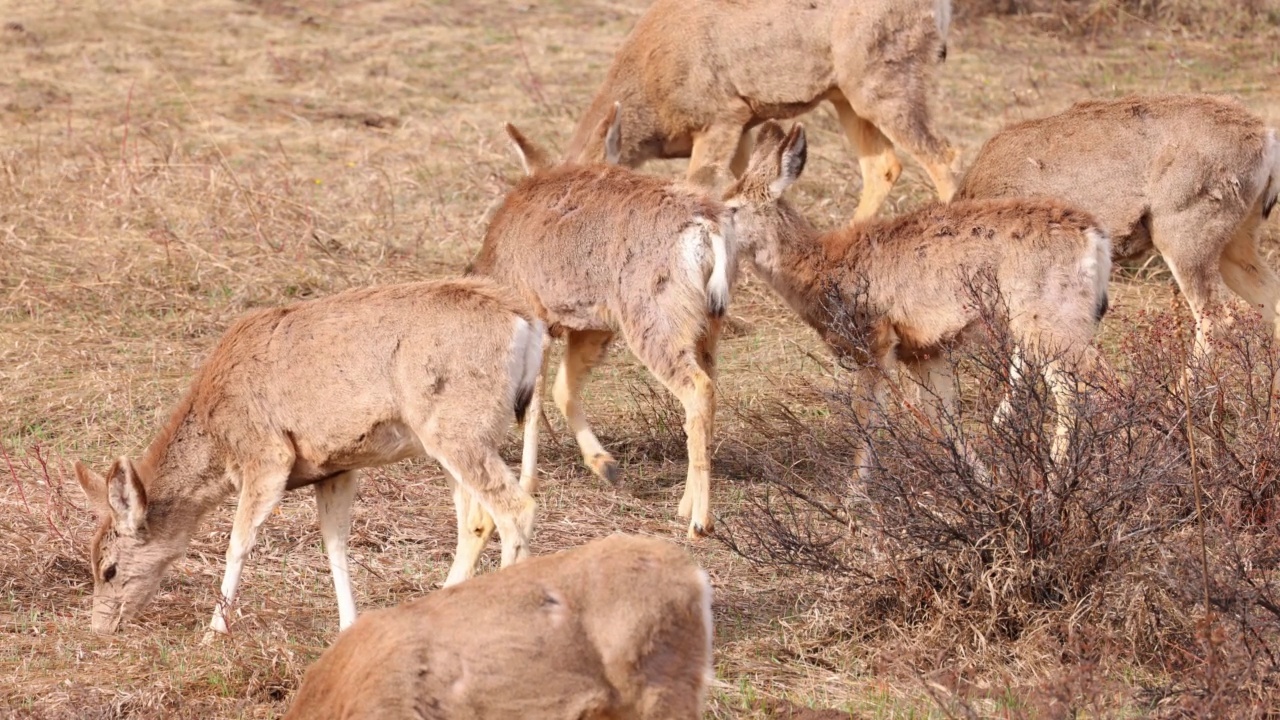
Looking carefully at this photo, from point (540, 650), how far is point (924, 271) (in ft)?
13.3

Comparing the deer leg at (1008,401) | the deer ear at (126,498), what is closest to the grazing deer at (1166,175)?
the deer leg at (1008,401)

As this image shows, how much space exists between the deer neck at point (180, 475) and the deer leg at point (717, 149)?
5369 millimetres

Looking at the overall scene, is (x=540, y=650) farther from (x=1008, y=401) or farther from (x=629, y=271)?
(x=629, y=271)

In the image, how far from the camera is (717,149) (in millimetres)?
12430

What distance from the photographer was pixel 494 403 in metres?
7.25

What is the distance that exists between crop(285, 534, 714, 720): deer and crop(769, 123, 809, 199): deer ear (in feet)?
13.4

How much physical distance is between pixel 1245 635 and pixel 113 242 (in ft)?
30.2

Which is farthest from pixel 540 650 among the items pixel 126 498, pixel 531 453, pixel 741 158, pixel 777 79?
pixel 741 158

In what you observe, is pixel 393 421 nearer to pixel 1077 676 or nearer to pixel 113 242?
pixel 1077 676

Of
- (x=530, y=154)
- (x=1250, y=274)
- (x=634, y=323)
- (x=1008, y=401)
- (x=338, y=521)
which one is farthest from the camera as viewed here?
(x=1250, y=274)

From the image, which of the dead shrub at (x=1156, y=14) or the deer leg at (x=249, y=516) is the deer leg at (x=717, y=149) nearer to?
the deer leg at (x=249, y=516)

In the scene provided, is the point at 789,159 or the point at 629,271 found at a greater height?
the point at 789,159

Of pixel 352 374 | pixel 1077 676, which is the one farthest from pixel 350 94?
pixel 1077 676

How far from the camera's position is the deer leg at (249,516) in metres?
7.41
